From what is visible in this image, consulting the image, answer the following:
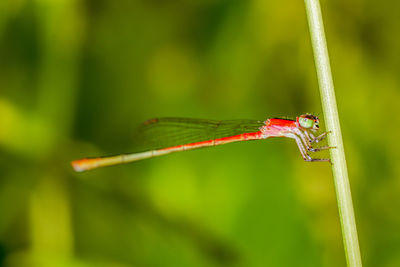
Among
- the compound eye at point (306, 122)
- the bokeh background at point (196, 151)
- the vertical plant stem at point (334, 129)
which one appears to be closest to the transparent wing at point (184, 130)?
the bokeh background at point (196, 151)

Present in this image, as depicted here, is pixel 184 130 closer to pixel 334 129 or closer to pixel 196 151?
pixel 196 151

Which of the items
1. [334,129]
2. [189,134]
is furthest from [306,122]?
[334,129]

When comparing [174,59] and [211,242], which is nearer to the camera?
[211,242]

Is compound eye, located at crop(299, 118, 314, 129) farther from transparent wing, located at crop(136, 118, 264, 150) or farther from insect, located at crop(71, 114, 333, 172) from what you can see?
transparent wing, located at crop(136, 118, 264, 150)

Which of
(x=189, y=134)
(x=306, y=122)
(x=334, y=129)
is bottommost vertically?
(x=334, y=129)

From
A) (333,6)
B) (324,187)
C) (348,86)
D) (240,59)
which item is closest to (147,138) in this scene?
(240,59)

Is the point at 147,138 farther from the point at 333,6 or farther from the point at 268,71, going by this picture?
the point at 333,6

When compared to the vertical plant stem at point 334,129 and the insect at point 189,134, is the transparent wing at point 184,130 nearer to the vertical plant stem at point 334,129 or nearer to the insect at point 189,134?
the insect at point 189,134
